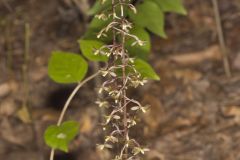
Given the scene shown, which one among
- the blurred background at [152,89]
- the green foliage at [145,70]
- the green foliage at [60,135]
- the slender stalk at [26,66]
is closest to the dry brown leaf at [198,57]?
the blurred background at [152,89]

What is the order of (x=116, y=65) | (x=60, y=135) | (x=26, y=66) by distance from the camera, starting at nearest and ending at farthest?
(x=116, y=65), (x=60, y=135), (x=26, y=66)

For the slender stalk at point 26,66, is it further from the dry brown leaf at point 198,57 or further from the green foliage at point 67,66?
the green foliage at point 67,66

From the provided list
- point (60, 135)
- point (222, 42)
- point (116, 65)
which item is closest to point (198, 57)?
point (222, 42)

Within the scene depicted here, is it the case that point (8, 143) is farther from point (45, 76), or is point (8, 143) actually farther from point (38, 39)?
point (38, 39)

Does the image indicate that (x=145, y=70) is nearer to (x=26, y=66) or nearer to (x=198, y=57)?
(x=198, y=57)

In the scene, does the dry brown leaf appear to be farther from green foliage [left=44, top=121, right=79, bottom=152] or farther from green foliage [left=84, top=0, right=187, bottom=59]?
green foliage [left=44, top=121, right=79, bottom=152]

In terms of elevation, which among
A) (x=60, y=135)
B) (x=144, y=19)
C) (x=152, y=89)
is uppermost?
(x=144, y=19)
